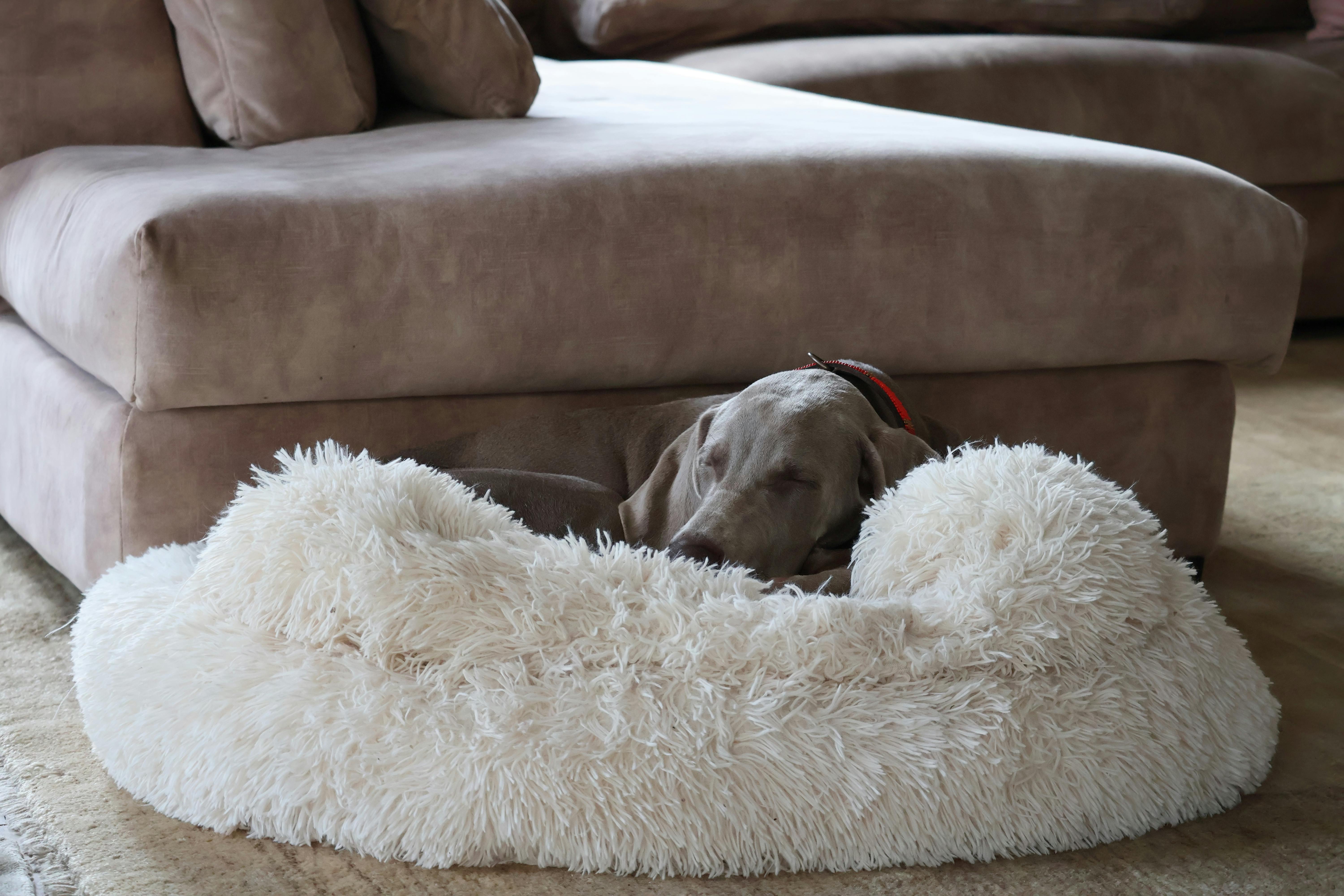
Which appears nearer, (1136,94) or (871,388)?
(871,388)

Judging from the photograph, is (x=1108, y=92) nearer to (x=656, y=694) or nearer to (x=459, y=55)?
(x=459, y=55)

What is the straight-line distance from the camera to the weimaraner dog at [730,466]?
1504 mm

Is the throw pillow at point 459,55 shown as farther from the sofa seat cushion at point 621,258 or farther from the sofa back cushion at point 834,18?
the sofa back cushion at point 834,18

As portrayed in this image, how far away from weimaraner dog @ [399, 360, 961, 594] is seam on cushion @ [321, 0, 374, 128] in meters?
0.78

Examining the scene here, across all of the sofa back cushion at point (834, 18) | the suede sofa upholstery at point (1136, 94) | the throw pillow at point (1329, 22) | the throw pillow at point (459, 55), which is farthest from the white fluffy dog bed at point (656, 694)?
the throw pillow at point (1329, 22)

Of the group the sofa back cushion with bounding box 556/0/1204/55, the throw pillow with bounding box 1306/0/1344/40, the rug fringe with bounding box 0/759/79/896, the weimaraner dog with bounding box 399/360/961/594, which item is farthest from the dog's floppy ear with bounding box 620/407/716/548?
the throw pillow with bounding box 1306/0/1344/40

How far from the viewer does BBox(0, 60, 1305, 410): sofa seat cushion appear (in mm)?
1537

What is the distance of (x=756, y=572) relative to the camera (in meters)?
1.48

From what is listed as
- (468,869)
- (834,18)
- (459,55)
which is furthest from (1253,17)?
(468,869)

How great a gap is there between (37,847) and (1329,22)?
4256 mm

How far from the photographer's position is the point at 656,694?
121 cm

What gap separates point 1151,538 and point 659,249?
0.71 meters

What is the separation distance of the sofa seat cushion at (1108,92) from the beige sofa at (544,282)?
1394mm

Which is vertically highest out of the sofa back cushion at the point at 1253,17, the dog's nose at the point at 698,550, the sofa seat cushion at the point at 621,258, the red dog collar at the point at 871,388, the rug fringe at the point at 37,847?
the sofa back cushion at the point at 1253,17
